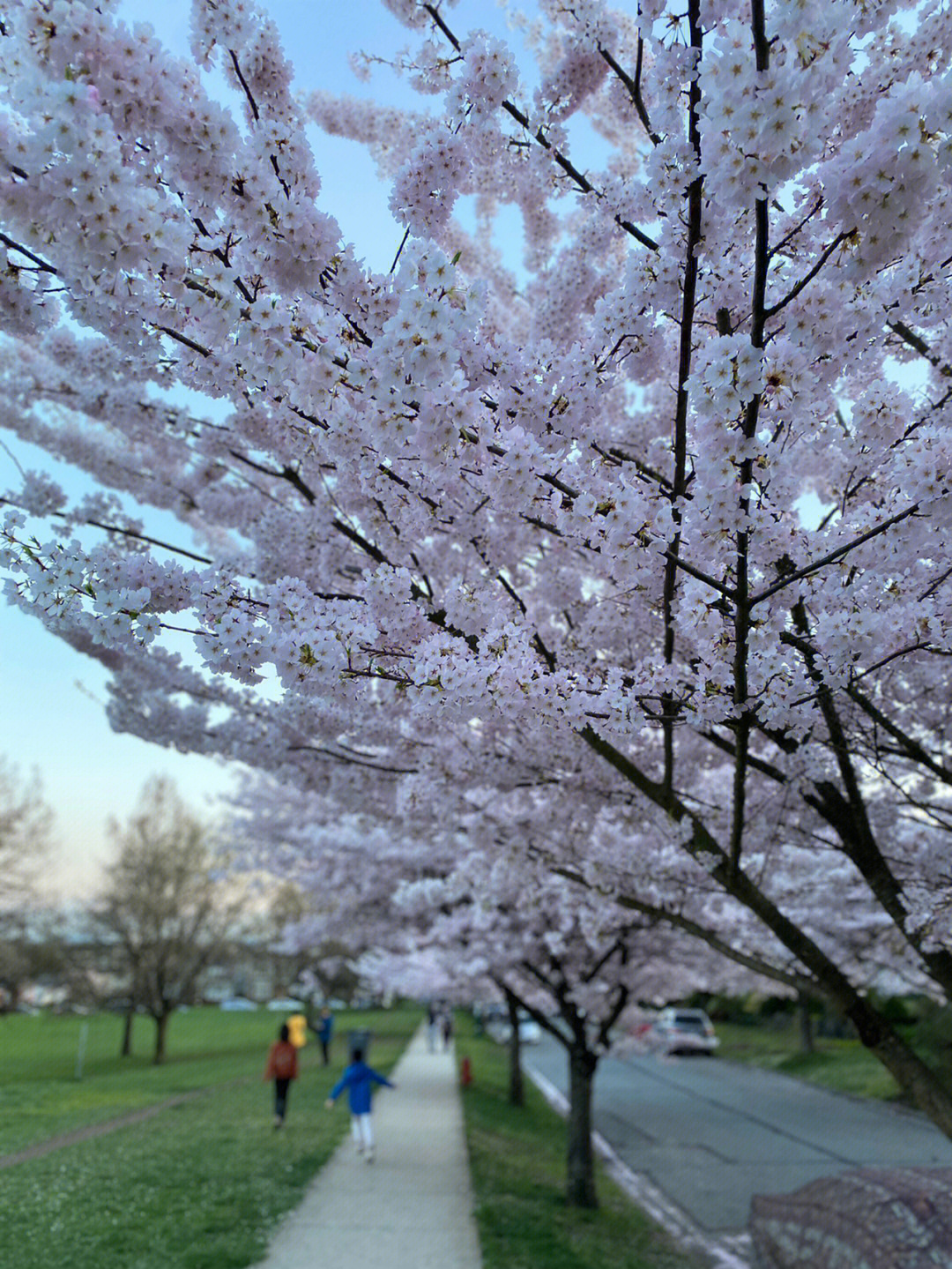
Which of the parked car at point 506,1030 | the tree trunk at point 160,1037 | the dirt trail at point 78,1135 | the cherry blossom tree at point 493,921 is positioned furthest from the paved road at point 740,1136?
the parked car at point 506,1030

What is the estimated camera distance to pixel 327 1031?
21.6 metres

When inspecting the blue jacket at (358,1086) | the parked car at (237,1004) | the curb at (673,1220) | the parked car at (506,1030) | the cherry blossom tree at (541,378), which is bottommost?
the parked car at (506,1030)

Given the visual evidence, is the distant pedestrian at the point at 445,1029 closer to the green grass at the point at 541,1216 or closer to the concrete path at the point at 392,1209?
the green grass at the point at 541,1216

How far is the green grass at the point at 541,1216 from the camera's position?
639cm

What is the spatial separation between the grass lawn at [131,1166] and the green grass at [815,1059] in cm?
643

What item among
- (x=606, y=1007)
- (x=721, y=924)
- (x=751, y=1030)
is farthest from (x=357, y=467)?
(x=751, y=1030)

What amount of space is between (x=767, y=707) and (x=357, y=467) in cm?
156

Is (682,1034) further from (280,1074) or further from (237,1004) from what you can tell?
(237,1004)

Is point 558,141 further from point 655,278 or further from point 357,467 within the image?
point 357,467

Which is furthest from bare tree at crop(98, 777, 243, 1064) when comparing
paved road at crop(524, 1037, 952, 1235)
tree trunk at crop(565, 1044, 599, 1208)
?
tree trunk at crop(565, 1044, 599, 1208)

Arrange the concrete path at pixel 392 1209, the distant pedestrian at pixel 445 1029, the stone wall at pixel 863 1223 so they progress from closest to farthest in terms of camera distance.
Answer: the stone wall at pixel 863 1223 < the concrete path at pixel 392 1209 < the distant pedestrian at pixel 445 1029

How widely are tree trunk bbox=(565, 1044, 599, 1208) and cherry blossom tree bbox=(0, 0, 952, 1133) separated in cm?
569

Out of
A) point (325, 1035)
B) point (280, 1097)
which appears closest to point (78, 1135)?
point (280, 1097)

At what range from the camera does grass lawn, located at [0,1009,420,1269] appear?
12.9 ft
